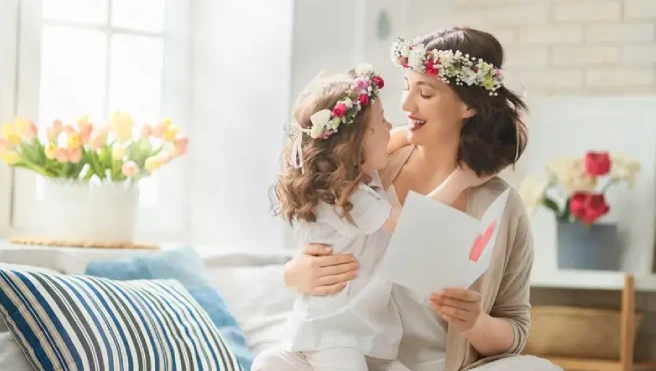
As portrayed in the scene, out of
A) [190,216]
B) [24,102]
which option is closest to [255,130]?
[190,216]

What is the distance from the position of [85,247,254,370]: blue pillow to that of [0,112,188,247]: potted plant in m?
0.34

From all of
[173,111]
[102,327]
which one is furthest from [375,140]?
[173,111]

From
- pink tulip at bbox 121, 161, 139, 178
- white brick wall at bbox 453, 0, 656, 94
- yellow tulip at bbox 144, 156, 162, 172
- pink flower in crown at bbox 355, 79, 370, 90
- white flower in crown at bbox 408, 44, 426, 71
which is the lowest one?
pink tulip at bbox 121, 161, 139, 178

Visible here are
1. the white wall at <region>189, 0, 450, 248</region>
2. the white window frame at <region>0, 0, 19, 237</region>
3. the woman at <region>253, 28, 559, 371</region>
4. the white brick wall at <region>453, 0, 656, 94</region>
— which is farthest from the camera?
the white brick wall at <region>453, 0, 656, 94</region>

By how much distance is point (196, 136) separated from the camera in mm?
3562

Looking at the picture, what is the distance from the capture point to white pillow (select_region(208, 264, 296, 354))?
259 cm

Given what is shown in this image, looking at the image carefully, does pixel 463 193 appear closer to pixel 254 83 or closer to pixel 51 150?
pixel 51 150

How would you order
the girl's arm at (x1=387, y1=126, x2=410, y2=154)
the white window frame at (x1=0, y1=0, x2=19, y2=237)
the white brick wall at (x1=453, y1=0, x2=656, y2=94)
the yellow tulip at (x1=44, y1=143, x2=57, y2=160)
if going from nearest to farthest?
the girl's arm at (x1=387, y1=126, x2=410, y2=154) → the yellow tulip at (x1=44, y1=143, x2=57, y2=160) → the white window frame at (x1=0, y1=0, x2=19, y2=237) → the white brick wall at (x1=453, y1=0, x2=656, y2=94)

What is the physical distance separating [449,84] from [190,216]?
1.77m

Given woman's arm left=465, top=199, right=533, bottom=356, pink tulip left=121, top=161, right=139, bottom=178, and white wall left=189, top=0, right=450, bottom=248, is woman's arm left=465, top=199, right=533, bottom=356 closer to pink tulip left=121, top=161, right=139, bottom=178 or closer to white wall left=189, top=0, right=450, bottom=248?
pink tulip left=121, top=161, right=139, bottom=178

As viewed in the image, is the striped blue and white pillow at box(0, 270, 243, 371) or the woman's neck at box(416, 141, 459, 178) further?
the woman's neck at box(416, 141, 459, 178)

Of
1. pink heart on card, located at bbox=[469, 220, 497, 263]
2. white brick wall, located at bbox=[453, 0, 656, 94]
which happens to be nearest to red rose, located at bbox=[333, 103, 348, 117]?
pink heart on card, located at bbox=[469, 220, 497, 263]

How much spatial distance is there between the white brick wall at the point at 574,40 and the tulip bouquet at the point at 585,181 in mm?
373

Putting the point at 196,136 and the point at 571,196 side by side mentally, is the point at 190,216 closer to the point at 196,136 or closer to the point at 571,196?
the point at 196,136
